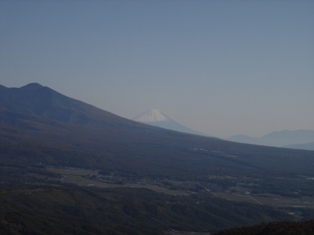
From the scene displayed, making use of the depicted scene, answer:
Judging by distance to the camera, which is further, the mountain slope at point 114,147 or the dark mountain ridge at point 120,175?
the mountain slope at point 114,147

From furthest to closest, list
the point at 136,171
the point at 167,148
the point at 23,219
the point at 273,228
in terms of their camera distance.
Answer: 1. the point at 167,148
2. the point at 136,171
3. the point at 23,219
4. the point at 273,228

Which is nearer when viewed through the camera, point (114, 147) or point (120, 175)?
point (120, 175)

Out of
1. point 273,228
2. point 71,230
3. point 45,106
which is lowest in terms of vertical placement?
point 71,230

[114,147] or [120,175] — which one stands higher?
[114,147]

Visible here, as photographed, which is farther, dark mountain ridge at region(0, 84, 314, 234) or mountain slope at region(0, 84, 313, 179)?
mountain slope at region(0, 84, 313, 179)

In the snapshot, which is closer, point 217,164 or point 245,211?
point 245,211

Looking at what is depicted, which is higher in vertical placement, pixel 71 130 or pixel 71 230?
pixel 71 130

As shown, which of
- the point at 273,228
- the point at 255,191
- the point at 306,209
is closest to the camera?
the point at 273,228

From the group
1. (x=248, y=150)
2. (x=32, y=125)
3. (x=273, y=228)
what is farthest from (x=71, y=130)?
(x=273, y=228)

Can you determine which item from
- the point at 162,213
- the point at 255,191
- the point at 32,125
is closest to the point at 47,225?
the point at 162,213

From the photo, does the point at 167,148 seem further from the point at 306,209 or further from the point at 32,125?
the point at 306,209
